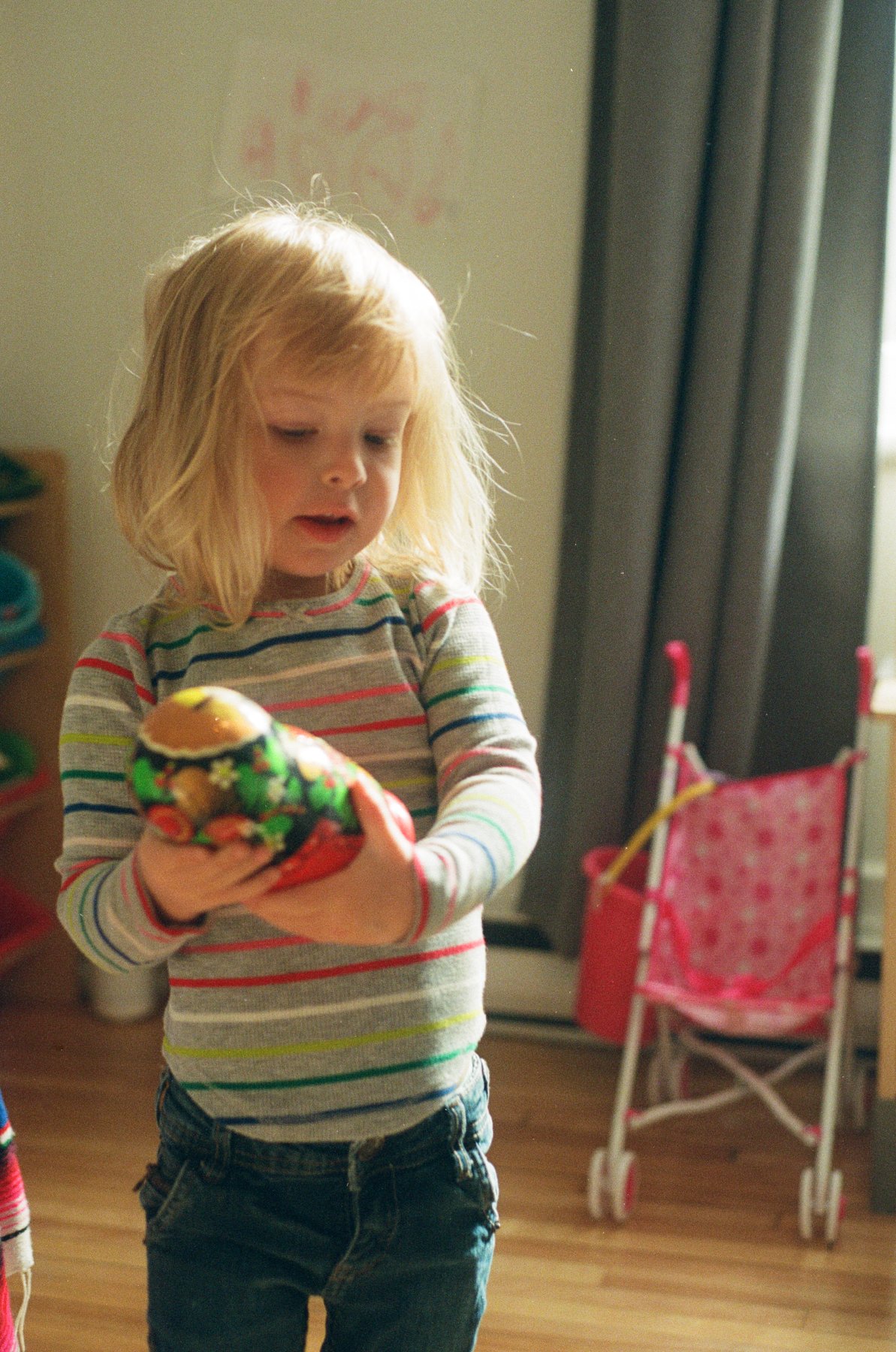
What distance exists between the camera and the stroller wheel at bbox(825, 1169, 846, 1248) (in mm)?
1534

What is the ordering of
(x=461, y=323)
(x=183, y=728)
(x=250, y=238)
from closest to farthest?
1. (x=183, y=728)
2. (x=250, y=238)
3. (x=461, y=323)

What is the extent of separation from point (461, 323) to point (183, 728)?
134 cm

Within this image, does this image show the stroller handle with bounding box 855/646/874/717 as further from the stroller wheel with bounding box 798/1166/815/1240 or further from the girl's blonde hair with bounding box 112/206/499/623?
the girl's blonde hair with bounding box 112/206/499/623

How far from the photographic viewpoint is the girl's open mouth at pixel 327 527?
711 millimetres

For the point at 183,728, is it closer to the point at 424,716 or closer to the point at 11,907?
the point at 424,716

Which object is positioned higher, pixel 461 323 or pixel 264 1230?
pixel 461 323

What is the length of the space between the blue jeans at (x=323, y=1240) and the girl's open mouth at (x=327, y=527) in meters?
0.33

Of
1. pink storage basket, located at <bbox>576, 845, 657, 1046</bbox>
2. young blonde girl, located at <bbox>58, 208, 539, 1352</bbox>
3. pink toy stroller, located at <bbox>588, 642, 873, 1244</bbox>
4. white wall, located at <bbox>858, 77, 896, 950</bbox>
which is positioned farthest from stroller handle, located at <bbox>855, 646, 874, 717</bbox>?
young blonde girl, located at <bbox>58, 208, 539, 1352</bbox>

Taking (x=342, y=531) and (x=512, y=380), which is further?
(x=512, y=380)

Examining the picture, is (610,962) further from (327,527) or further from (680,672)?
(327,527)

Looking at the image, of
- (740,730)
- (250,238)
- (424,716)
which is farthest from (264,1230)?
(740,730)

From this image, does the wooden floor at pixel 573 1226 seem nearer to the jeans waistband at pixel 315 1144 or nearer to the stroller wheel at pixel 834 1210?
the stroller wheel at pixel 834 1210

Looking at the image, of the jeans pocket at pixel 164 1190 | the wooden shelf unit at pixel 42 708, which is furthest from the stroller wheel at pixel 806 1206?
the wooden shelf unit at pixel 42 708

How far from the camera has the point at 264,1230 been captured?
744mm
